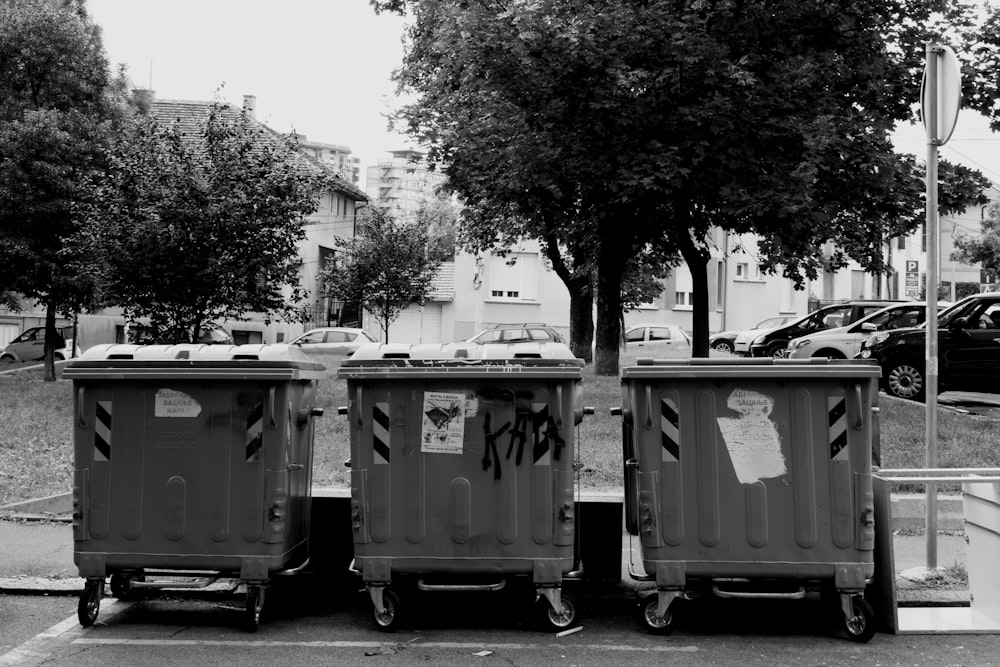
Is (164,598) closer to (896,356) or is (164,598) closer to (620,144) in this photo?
(620,144)

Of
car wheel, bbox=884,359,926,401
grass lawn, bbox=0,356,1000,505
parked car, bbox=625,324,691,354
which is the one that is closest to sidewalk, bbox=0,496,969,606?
grass lawn, bbox=0,356,1000,505

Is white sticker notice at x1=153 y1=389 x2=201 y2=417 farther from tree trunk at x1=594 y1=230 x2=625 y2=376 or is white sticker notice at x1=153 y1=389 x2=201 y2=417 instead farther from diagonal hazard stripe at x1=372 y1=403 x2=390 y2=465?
tree trunk at x1=594 y1=230 x2=625 y2=376

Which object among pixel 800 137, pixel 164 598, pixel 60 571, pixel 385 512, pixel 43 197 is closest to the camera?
pixel 385 512

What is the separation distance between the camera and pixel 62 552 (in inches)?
286

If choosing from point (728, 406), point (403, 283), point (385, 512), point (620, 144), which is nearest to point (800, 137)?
point (620, 144)

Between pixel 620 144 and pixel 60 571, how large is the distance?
10012mm

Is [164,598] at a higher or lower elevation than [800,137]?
lower

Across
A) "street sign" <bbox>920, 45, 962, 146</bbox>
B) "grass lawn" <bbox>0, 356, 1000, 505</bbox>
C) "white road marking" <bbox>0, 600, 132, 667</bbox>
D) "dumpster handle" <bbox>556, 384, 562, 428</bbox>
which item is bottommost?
"white road marking" <bbox>0, 600, 132, 667</bbox>

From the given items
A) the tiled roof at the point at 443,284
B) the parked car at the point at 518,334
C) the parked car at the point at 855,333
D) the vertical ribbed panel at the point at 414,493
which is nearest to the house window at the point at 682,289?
the tiled roof at the point at 443,284

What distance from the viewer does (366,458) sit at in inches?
224

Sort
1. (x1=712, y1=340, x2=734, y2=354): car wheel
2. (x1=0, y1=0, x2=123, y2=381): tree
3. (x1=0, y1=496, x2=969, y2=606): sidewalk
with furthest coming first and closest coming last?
(x1=712, y1=340, x2=734, y2=354): car wheel
(x1=0, y1=0, x2=123, y2=381): tree
(x1=0, y1=496, x2=969, y2=606): sidewalk

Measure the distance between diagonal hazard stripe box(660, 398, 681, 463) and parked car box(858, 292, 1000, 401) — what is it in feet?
33.7

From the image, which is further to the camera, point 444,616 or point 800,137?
point 800,137

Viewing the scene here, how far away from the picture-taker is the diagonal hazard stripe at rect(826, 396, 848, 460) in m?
5.51
